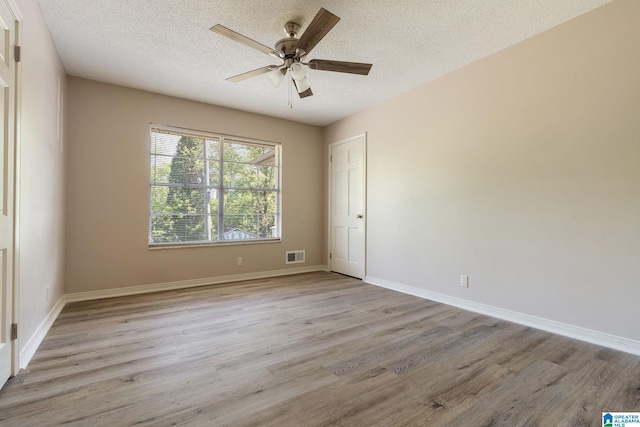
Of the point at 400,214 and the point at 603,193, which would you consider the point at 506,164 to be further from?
the point at 400,214

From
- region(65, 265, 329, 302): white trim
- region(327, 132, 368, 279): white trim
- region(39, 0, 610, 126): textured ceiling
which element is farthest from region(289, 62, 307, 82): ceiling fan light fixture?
region(65, 265, 329, 302): white trim

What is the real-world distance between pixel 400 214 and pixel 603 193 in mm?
2046

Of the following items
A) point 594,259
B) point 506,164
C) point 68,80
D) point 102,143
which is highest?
point 68,80

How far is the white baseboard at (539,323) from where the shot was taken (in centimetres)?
224

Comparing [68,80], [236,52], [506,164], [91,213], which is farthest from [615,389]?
[68,80]

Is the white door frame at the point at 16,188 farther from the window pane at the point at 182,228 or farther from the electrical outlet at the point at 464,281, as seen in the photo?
the electrical outlet at the point at 464,281

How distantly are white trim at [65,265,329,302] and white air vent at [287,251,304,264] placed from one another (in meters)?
0.14

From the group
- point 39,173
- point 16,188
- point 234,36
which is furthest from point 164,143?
point 234,36

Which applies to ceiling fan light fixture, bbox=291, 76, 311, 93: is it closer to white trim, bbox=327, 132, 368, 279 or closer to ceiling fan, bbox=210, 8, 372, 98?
ceiling fan, bbox=210, 8, 372, 98

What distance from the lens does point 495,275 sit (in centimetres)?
302

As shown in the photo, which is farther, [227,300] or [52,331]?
[227,300]

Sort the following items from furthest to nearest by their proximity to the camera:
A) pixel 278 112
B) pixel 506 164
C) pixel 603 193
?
pixel 278 112 → pixel 506 164 → pixel 603 193

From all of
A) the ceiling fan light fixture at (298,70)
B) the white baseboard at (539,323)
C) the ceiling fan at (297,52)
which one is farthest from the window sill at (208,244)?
the ceiling fan light fixture at (298,70)

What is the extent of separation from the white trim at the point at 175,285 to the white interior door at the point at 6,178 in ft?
6.34
